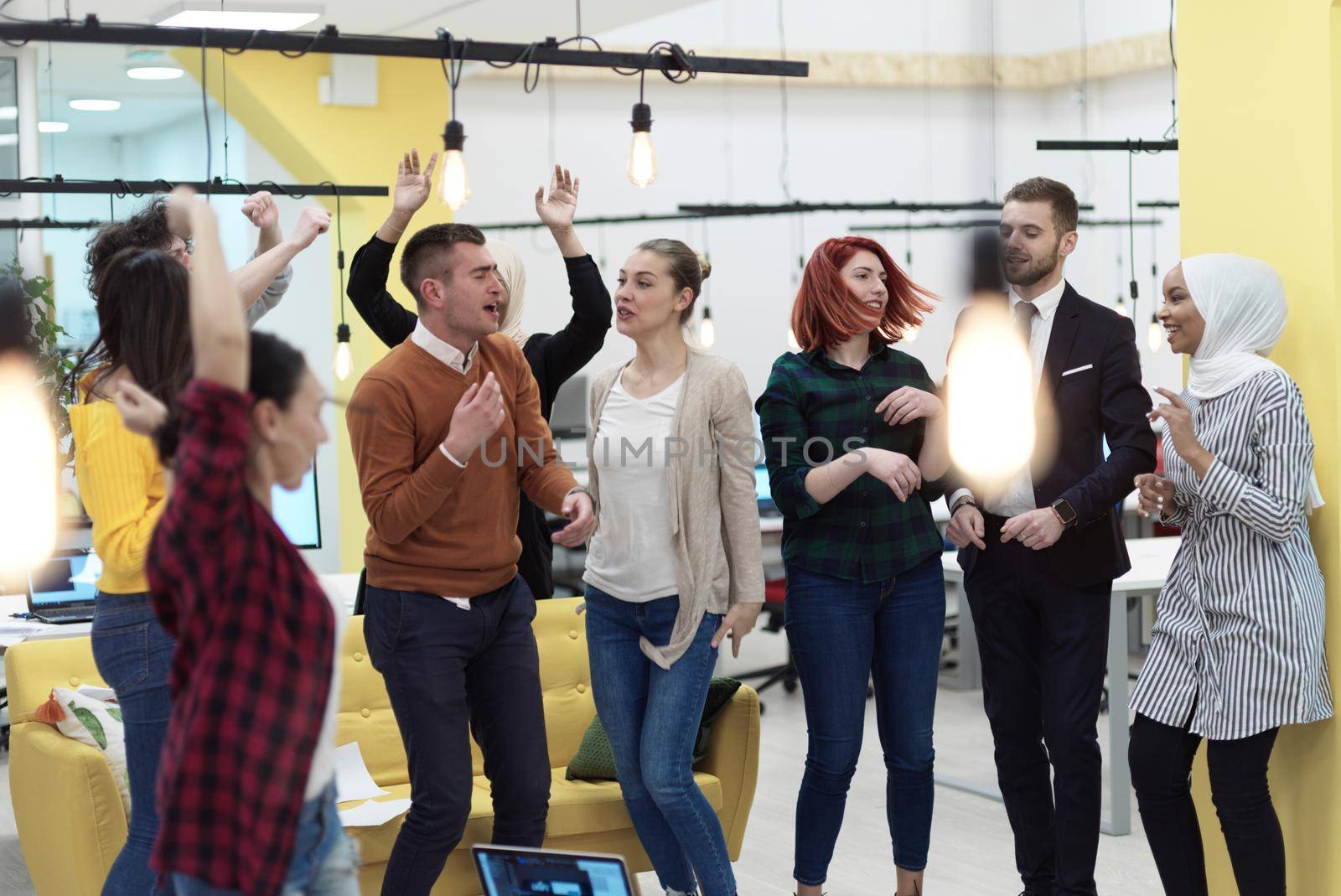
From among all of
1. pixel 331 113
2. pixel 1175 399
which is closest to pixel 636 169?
pixel 1175 399

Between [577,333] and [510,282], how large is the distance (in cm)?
24

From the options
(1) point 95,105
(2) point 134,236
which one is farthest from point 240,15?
(2) point 134,236

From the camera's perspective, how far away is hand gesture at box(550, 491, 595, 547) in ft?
9.07

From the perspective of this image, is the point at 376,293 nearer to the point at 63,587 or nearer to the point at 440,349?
the point at 440,349

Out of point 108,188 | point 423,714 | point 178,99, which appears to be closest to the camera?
point 423,714

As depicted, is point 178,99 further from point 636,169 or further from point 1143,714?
point 1143,714

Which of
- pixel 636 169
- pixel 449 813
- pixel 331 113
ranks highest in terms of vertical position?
pixel 331 113

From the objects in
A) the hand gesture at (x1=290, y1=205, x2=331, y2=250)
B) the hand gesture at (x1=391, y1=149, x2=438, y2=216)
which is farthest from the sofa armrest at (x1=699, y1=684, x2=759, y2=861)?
the hand gesture at (x1=290, y1=205, x2=331, y2=250)

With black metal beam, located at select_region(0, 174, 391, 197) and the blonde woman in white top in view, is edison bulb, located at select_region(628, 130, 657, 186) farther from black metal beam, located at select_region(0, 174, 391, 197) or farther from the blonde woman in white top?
black metal beam, located at select_region(0, 174, 391, 197)

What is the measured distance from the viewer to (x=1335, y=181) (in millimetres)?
3031

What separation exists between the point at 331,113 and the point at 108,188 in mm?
2647

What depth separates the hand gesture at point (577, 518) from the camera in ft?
9.07

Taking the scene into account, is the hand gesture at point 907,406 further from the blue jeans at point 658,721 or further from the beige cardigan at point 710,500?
the blue jeans at point 658,721

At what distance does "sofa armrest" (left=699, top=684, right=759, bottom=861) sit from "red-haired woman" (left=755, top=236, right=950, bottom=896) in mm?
547
